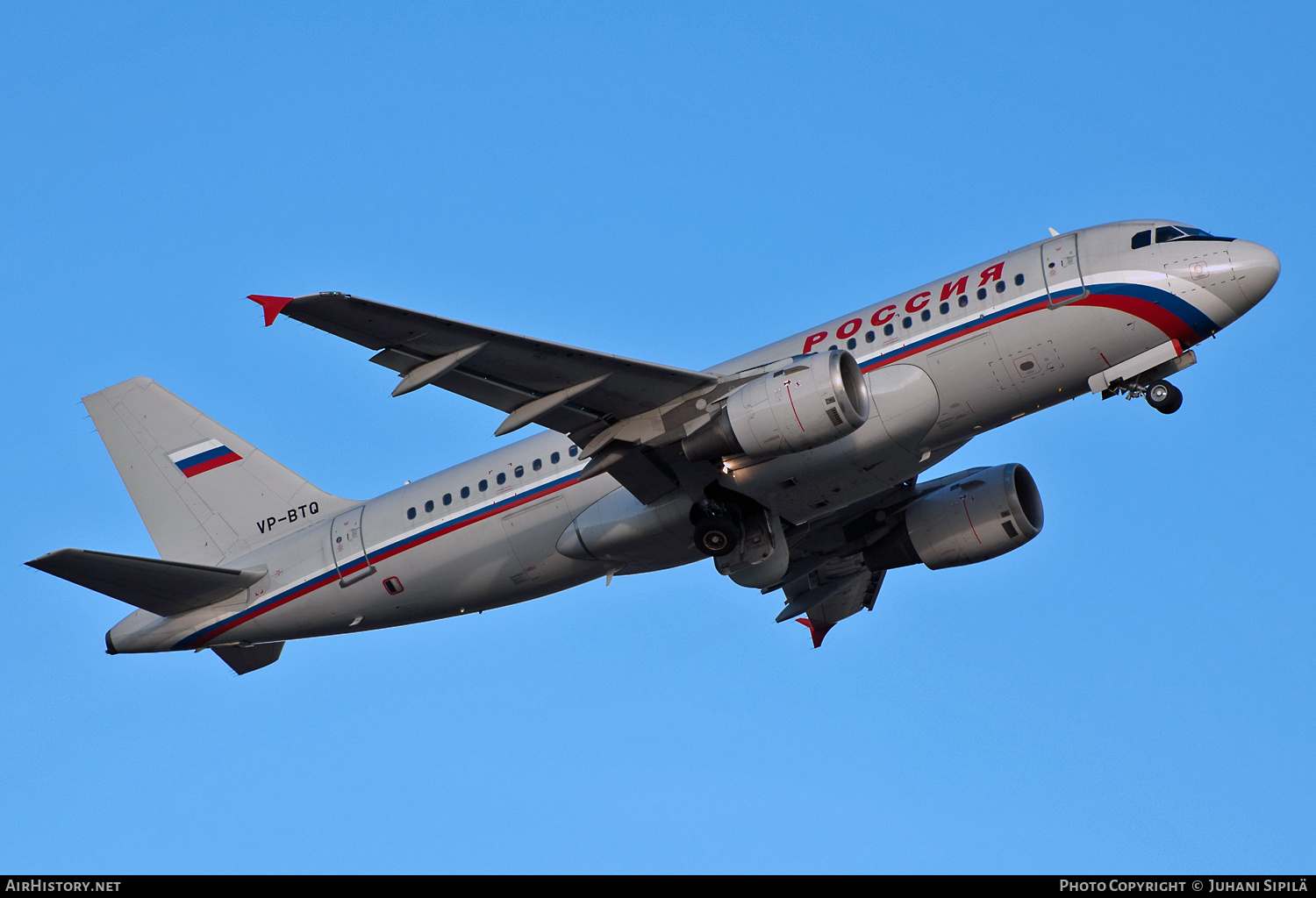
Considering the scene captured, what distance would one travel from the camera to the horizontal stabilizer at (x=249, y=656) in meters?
35.3

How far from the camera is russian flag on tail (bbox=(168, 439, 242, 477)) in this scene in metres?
37.5

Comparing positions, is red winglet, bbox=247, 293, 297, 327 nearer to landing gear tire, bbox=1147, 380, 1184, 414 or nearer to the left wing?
the left wing

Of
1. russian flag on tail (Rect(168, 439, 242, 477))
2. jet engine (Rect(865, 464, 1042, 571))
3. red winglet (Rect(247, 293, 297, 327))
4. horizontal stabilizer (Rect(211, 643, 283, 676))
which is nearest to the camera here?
red winglet (Rect(247, 293, 297, 327))

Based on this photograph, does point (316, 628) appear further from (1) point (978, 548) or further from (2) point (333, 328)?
(1) point (978, 548)

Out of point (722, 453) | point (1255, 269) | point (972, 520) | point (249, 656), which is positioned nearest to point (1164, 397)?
point (1255, 269)

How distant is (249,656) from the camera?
3562 centimetres

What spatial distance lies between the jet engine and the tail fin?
47.0ft

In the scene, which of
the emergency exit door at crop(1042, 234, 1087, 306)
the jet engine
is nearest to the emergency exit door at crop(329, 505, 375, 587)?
the jet engine

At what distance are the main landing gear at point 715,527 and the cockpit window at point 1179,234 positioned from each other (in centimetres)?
1051

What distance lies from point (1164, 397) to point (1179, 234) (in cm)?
340

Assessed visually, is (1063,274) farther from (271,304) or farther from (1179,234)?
(271,304)

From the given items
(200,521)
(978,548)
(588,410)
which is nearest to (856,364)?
(588,410)

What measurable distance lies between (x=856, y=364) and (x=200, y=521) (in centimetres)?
1856
